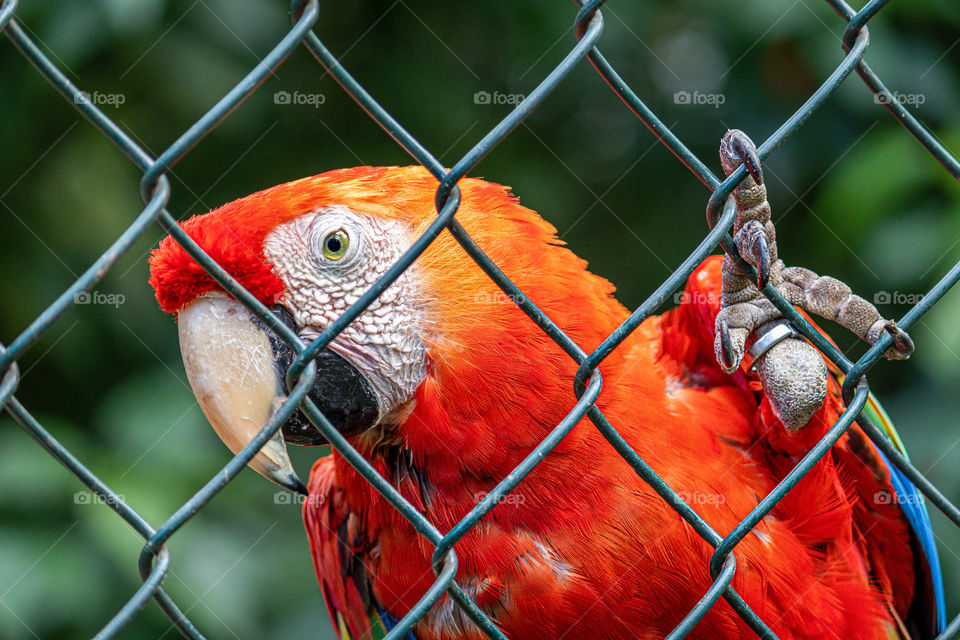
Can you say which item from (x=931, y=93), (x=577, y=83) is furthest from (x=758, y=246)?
(x=577, y=83)

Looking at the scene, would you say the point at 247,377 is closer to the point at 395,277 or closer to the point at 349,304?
the point at 349,304

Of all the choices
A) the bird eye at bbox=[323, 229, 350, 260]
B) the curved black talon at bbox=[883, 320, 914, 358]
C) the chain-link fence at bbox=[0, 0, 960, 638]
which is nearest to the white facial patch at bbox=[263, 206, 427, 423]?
the bird eye at bbox=[323, 229, 350, 260]

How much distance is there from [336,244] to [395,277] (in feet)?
1.29

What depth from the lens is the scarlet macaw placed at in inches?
33.8

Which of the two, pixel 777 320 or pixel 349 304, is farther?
pixel 349 304

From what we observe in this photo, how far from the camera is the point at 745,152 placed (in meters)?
0.64

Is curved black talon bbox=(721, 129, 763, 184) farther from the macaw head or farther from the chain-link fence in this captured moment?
the macaw head

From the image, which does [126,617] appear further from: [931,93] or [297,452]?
[931,93]

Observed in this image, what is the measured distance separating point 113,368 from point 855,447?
4.70ft

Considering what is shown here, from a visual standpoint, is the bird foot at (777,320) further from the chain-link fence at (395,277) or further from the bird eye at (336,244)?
the bird eye at (336,244)

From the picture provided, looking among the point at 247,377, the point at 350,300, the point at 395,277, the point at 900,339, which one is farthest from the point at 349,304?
the point at 900,339

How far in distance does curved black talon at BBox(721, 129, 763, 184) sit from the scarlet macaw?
0.51 feet

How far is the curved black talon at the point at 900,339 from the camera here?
2.11ft

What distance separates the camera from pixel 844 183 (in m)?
1.46
